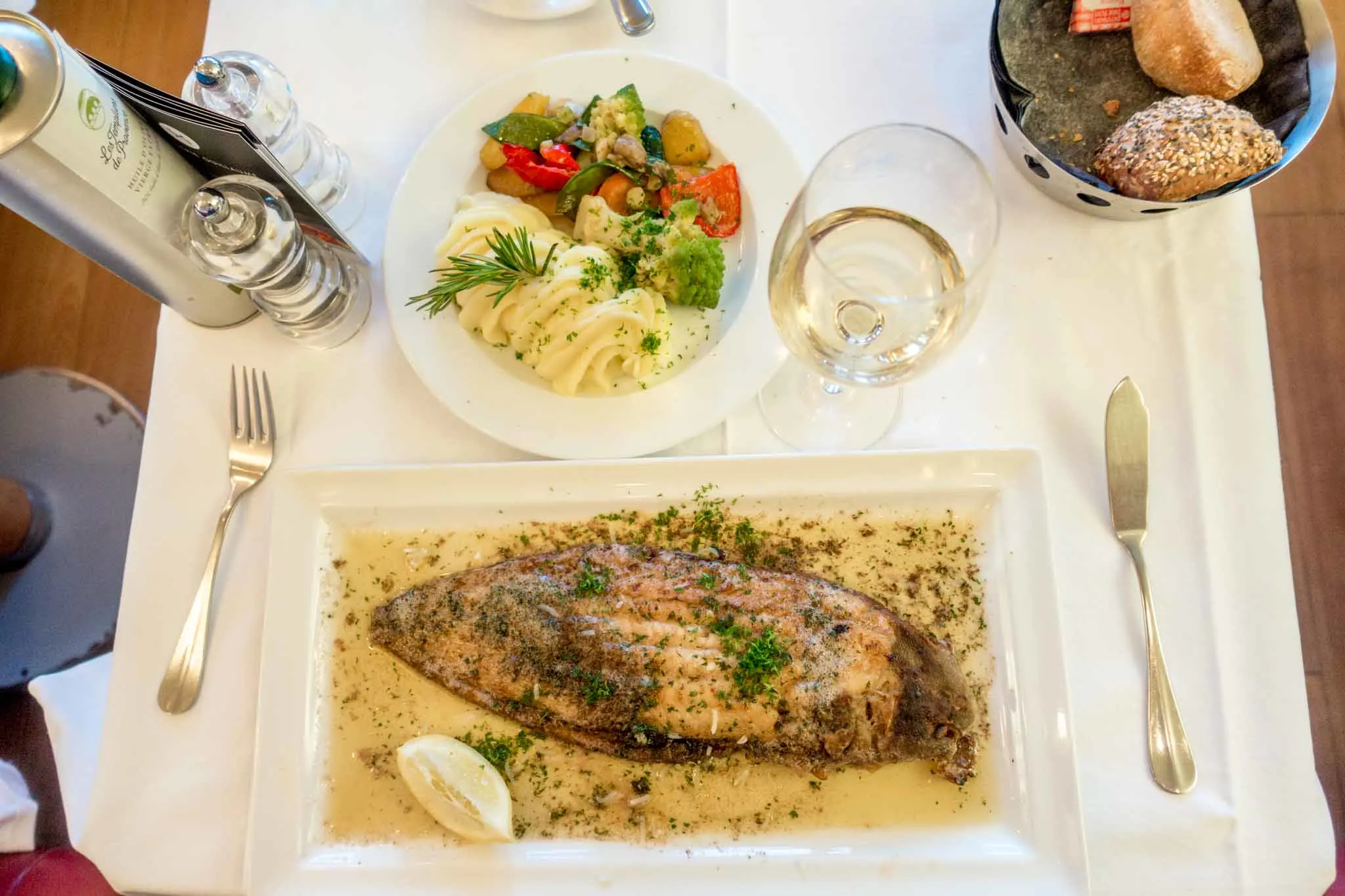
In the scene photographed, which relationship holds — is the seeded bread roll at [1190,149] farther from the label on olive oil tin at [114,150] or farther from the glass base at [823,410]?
the label on olive oil tin at [114,150]

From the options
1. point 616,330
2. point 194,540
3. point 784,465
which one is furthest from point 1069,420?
point 194,540

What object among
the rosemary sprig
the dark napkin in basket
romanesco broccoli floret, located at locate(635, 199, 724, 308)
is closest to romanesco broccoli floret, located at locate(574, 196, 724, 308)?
romanesco broccoli floret, located at locate(635, 199, 724, 308)

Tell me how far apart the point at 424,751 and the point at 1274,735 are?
4.63 feet

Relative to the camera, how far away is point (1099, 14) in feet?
4.85

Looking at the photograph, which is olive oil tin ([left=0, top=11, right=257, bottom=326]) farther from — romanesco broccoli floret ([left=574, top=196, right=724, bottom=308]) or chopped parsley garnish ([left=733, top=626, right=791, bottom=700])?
chopped parsley garnish ([left=733, top=626, right=791, bottom=700])

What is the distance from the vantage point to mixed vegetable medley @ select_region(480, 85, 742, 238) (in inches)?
60.6

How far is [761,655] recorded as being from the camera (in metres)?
1.34

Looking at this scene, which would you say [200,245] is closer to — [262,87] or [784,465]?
[262,87]

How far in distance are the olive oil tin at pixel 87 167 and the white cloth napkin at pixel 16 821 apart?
1199mm

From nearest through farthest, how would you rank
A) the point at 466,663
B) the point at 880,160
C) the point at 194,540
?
the point at 880,160, the point at 466,663, the point at 194,540

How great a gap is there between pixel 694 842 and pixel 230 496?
1.07 meters

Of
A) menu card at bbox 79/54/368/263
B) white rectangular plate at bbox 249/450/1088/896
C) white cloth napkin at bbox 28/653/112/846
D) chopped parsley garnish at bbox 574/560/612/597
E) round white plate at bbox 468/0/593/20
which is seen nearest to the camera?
menu card at bbox 79/54/368/263

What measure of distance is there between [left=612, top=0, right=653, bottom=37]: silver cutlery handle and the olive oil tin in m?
0.90

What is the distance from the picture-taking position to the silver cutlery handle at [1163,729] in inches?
50.4
